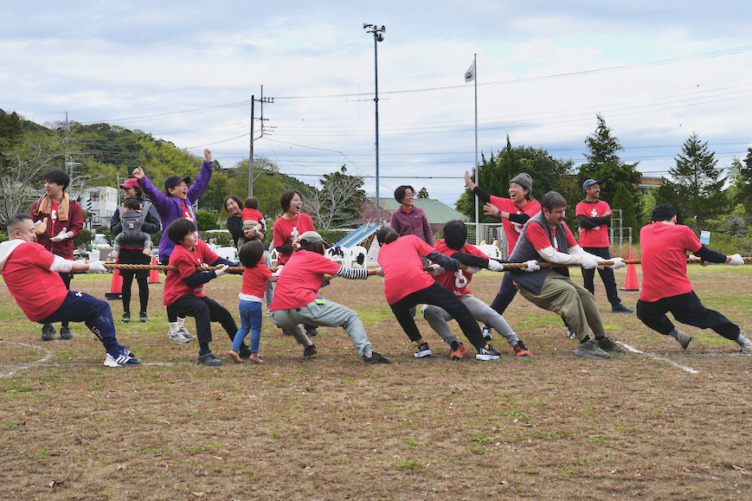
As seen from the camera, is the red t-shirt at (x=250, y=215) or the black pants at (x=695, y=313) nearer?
the black pants at (x=695, y=313)

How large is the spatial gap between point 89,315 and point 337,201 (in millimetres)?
55332

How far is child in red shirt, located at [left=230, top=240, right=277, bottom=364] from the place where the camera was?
745 cm

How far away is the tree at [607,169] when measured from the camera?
57.0 meters

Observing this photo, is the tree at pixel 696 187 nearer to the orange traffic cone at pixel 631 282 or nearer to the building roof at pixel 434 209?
the building roof at pixel 434 209

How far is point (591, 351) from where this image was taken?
7504 mm

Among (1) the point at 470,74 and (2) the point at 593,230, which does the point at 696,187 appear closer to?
(1) the point at 470,74

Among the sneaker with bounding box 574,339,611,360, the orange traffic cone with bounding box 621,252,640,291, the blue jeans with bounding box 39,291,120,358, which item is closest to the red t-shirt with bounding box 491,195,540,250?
the sneaker with bounding box 574,339,611,360

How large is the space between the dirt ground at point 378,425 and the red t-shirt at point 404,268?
813 millimetres

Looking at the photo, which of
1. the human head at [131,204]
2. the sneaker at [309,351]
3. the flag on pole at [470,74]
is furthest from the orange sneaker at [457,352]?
the flag on pole at [470,74]

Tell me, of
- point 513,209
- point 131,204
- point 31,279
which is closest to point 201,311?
point 31,279

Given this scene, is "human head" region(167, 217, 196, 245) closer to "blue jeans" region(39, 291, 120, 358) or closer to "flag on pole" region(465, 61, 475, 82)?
"blue jeans" region(39, 291, 120, 358)

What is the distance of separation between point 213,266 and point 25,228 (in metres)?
1.98

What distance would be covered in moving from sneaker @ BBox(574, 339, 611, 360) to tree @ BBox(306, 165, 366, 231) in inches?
2104

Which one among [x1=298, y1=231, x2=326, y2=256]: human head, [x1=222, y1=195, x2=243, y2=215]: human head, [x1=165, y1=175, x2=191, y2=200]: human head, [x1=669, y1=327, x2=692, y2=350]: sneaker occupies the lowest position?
[x1=669, y1=327, x2=692, y2=350]: sneaker
